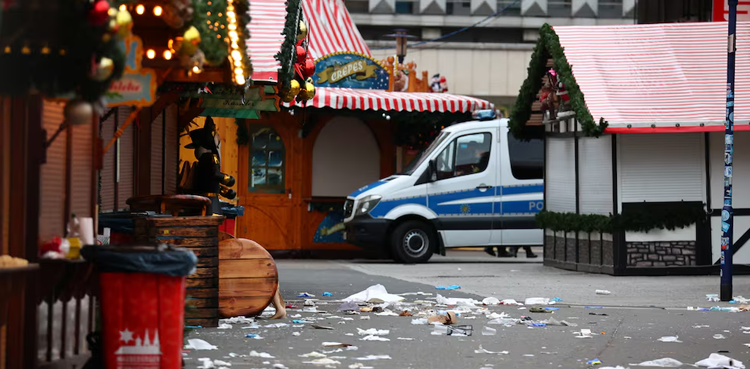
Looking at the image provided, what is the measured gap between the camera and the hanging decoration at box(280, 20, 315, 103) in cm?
1208

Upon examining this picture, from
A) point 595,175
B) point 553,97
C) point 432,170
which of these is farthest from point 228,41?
point 432,170

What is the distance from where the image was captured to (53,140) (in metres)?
6.62

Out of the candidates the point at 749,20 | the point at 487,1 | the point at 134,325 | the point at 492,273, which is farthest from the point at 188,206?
the point at 487,1

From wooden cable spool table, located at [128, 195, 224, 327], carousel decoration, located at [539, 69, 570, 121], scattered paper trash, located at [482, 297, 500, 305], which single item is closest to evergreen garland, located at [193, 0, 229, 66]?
wooden cable spool table, located at [128, 195, 224, 327]

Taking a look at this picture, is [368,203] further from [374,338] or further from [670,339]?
[670,339]

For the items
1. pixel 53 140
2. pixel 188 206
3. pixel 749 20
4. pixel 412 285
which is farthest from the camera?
pixel 749 20

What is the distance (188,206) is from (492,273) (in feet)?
25.3

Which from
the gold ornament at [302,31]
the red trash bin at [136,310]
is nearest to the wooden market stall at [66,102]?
the red trash bin at [136,310]

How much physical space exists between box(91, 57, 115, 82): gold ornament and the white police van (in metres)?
15.0

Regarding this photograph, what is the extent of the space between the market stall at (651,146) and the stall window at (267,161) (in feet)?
21.1

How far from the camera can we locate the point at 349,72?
22.1m

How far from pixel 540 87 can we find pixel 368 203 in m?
3.74

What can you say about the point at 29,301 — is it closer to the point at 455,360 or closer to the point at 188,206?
the point at 455,360

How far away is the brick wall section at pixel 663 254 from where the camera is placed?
54.0ft
